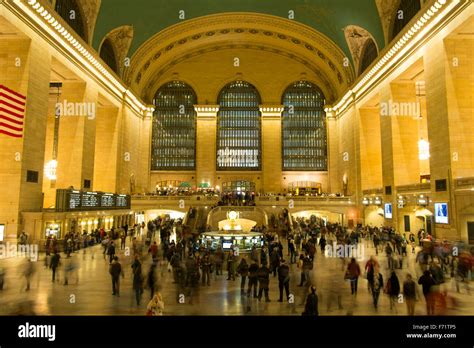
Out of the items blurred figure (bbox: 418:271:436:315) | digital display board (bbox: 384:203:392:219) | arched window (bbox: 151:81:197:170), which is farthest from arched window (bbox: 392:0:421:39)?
arched window (bbox: 151:81:197:170)

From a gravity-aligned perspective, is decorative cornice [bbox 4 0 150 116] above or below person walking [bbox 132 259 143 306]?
above

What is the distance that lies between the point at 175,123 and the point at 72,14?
60.1 ft

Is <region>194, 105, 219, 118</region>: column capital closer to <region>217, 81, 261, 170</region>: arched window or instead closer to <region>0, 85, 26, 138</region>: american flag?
<region>217, 81, 261, 170</region>: arched window

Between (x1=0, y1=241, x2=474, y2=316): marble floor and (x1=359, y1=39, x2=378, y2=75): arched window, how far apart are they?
67.1 ft

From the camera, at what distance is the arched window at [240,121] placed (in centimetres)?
3881

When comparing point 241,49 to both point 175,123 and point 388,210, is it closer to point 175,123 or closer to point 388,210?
point 175,123

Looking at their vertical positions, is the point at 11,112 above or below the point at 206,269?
above

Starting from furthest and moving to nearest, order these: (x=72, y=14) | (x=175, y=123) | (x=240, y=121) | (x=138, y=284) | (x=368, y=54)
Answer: (x=240, y=121), (x=175, y=123), (x=368, y=54), (x=72, y=14), (x=138, y=284)

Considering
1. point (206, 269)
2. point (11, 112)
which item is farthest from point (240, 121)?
point (206, 269)

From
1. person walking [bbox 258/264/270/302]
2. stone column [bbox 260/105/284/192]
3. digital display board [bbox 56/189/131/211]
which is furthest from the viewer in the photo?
stone column [bbox 260/105/284/192]

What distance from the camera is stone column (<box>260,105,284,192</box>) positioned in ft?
123

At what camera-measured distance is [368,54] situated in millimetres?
27641

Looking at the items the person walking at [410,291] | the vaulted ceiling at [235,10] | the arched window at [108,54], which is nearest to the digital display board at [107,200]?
the vaulted ceiling at [235,10]
